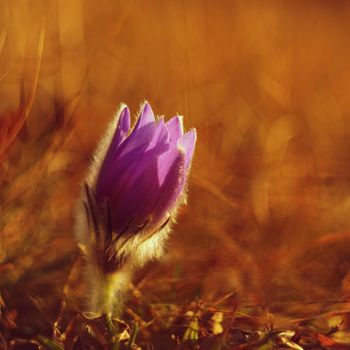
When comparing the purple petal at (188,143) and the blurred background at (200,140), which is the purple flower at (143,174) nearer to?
the purple petal at (188,143)

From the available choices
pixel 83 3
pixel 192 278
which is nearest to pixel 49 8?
pixel 83 3

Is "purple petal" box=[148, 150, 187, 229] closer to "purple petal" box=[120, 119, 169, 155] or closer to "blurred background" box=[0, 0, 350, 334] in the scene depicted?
"purple petal" box=[120, 119, 169, 155]

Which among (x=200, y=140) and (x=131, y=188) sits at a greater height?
(x=131, y=188)

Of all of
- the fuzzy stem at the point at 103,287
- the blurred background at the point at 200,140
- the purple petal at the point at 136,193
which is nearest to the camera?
the purple petal at the point at 136,193

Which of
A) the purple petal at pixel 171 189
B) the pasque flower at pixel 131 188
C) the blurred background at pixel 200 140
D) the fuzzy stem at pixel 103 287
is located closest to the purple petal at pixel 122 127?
the pasque flower at pixel 131 188

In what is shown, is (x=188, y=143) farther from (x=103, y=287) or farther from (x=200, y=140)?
(x=200, y=140)

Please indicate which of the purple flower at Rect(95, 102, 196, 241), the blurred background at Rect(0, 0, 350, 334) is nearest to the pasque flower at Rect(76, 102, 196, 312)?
the purple flower at Rect(95, 102, 196, 241)

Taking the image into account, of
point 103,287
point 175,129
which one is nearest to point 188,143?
point 175,129
